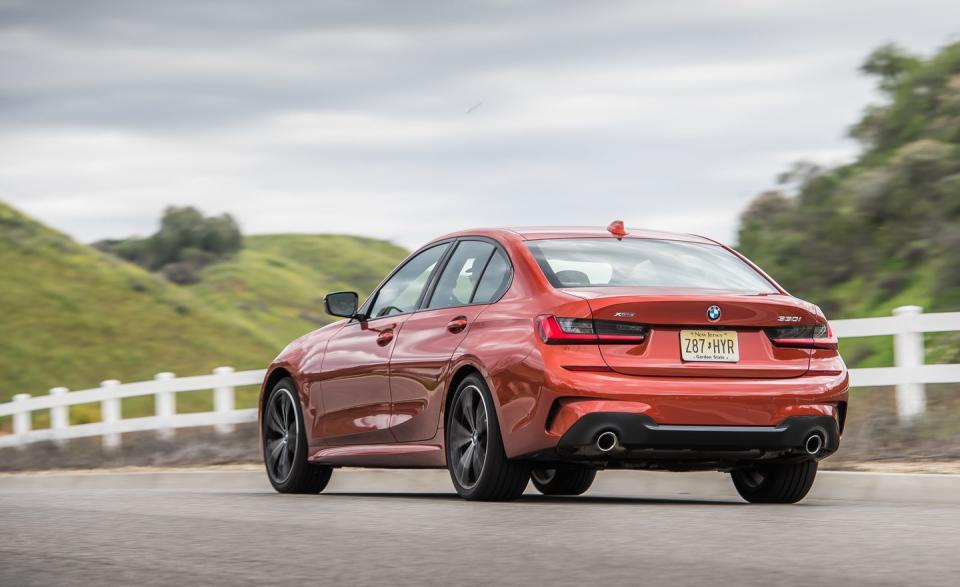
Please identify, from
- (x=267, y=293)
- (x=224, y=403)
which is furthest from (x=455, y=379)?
(x=267, y=293)

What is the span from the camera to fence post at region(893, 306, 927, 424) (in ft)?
42.5

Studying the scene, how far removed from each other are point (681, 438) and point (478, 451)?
1250 millimetres

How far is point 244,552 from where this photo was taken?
22.5ft

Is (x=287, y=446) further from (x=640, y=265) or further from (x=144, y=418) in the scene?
(x=144, y=418)

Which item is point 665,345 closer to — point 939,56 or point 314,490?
point 314,490

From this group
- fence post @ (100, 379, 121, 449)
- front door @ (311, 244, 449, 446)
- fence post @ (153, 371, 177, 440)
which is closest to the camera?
front door @ (311, 244, 449, 446)

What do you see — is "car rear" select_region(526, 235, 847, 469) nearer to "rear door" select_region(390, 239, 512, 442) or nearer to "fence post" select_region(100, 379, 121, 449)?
"rear door" select_region(390, 239, 512, 442)

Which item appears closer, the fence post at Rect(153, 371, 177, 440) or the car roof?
the car roof

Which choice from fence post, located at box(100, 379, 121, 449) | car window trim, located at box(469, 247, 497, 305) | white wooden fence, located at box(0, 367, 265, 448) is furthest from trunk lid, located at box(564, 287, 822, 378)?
fence post, located at box(100, 379, 121, 449)

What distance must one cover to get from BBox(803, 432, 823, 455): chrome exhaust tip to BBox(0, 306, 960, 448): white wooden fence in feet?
11.2

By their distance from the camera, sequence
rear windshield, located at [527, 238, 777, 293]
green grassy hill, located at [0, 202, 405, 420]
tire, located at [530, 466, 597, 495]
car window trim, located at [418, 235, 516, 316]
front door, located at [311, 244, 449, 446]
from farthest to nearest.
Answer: green grassy hill, located at [0, 202, 405, 420], tire, located at [530, 466, 597, 495], front door, located at [311, 244, 449, 446], car window trim, located at [418, 235, 516, 316], rear windshield, located at [527, 238, 777, 293]

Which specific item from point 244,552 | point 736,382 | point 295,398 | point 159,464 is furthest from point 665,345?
point 159,464

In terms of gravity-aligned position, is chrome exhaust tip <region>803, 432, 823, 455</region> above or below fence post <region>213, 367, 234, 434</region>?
above

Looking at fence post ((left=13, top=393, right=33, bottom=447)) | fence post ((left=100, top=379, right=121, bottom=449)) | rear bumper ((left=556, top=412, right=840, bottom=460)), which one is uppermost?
rear bumper ((left=556, top=412, right=840, bottom=460))
